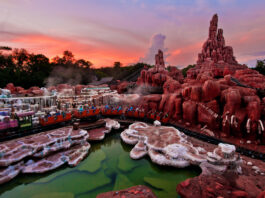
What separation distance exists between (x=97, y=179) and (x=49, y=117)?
25.8 ft

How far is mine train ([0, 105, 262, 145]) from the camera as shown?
11052 mm

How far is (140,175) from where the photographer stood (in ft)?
29.0

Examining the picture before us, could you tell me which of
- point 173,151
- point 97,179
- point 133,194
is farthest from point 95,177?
point 173,151

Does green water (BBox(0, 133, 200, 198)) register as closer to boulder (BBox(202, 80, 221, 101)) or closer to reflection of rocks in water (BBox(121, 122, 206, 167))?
reflection of rocks in water (BBox(121, 122, 206, 167))

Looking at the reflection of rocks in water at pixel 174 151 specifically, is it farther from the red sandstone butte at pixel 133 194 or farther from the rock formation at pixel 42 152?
the rock formation at pixel 42 152

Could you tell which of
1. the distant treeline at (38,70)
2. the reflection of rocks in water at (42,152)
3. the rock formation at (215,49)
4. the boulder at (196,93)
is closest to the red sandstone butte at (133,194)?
the reflection of rocks in water at (42,152)

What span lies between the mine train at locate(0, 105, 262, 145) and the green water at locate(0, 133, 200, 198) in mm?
4662

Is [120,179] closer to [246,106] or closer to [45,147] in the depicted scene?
[45,147]

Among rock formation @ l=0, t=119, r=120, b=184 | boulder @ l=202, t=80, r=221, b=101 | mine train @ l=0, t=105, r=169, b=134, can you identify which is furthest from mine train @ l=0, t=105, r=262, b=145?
boulder @ l=202, t=80, r=221, b=101

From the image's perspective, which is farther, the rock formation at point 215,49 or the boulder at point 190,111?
the rock formation at point 215,49

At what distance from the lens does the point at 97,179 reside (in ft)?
27.8

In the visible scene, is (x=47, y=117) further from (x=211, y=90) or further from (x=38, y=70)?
(x=38, y=70)

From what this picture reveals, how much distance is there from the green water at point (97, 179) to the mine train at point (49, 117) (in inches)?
184

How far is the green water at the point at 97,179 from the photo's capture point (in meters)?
7.49
